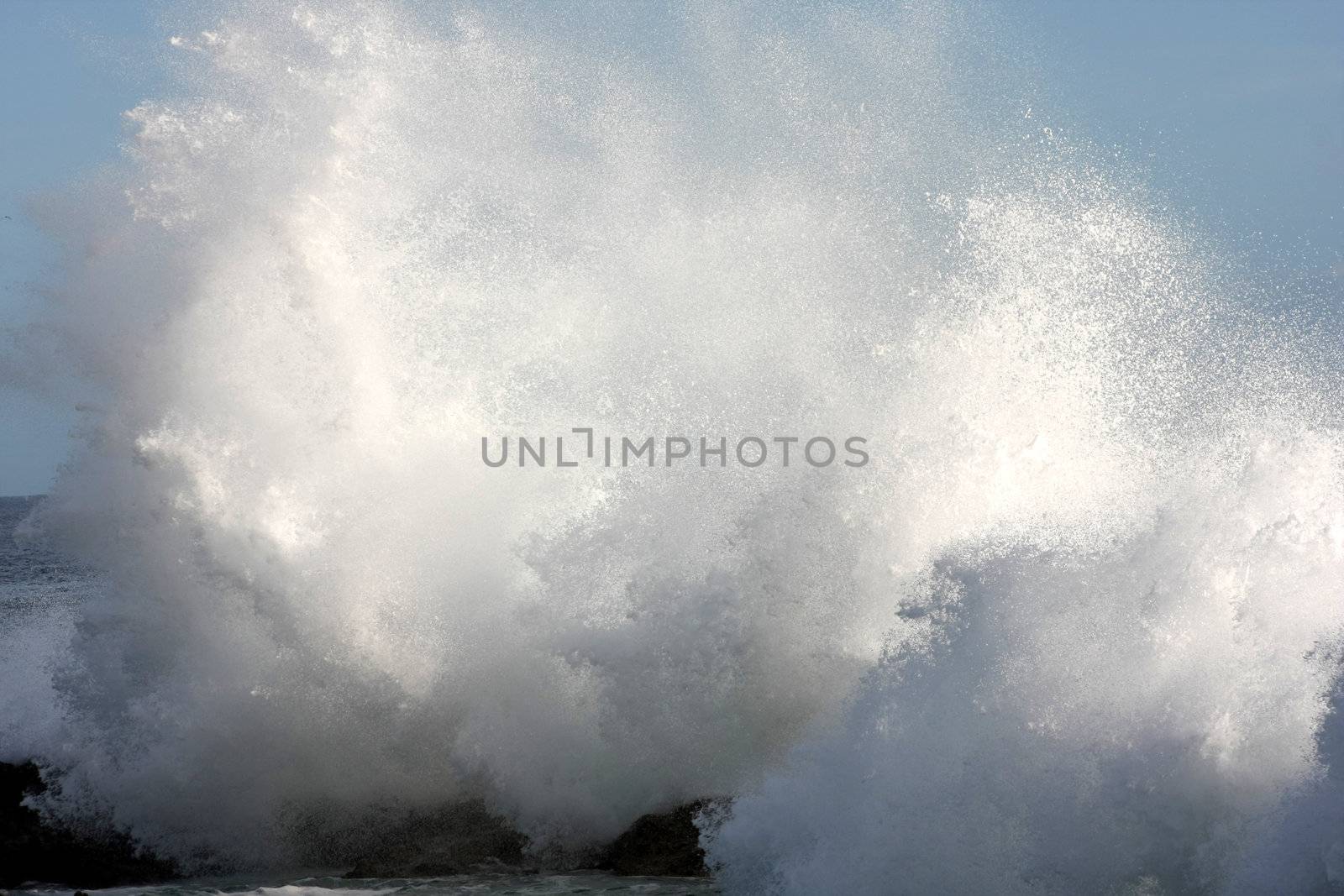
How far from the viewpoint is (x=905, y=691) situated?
383 inches

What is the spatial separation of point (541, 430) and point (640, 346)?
1.77 metres

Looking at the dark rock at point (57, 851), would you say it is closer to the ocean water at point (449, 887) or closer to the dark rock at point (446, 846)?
the ocean water at point (449, 887)

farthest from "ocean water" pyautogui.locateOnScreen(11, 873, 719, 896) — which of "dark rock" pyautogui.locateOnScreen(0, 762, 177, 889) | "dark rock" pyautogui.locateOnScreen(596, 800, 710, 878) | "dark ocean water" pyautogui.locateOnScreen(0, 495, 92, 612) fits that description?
"dark ocean water" pyautogui.locateOnScreen(0, 495, 92, 612)

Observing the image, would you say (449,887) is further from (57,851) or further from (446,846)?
(57,851)

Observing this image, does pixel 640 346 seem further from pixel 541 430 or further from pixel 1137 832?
pixel 1137 832

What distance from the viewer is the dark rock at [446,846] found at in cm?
1065

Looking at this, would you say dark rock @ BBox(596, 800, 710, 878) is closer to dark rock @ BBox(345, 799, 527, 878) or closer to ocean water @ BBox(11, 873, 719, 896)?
ocean water @ BBox(11, 873, 719, 896)

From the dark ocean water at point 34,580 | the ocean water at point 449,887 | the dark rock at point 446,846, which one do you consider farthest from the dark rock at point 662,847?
the dark ocean water at point 34,580

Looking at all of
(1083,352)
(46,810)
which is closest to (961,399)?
(1083,352)

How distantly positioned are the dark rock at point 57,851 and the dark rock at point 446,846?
72.7 inches

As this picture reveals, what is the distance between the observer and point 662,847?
10578mm

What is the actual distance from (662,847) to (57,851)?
5027mm

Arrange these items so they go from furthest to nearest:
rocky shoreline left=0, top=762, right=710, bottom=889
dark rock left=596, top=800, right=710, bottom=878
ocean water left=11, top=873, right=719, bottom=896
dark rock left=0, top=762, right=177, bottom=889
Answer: dark rock left=0, top=762, right=177, bottom=889 → rocky shoreline left=0, top=762, right=710, bottom=889 → dark rock left=596, top=800, right=710, bottom=878 → ocean water left=11, top=873, right=719, bottom=896

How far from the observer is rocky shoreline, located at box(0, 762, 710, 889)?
10.5 m
